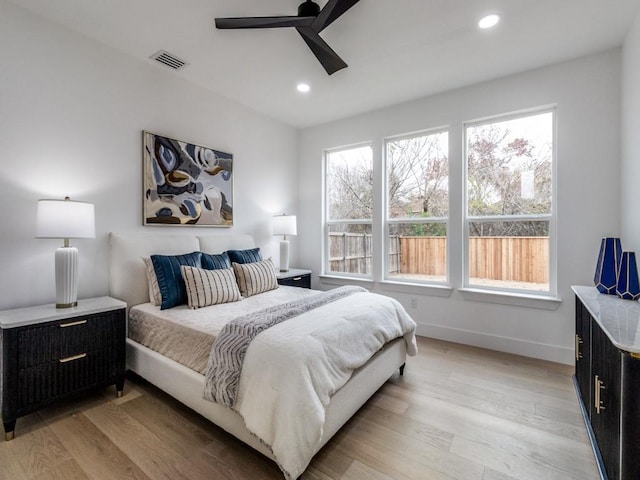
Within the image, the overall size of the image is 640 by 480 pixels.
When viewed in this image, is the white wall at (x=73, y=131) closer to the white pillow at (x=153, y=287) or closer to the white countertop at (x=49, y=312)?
the white countertop at (x=49, y=312)

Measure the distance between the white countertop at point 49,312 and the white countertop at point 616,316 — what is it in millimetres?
2849

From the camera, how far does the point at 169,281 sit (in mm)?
2461

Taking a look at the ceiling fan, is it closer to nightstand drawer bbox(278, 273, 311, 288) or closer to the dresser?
the dresser

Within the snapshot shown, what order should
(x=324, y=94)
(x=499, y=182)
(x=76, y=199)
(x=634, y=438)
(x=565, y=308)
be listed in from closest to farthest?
(x=634, y=438)
(x=76, y=199)
(x=565, y=308)
(x=499, y=182)
(x=324, y=94)

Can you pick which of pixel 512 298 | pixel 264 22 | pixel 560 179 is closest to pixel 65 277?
pixel 264 22

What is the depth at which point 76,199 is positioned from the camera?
2426mm

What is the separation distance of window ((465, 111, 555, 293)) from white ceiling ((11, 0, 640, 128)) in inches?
23.4

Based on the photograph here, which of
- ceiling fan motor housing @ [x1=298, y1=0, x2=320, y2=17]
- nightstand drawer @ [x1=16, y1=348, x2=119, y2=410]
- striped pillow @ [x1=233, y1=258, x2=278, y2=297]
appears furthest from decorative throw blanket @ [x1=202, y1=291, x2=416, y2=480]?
ceiling fan motor housing @ [x1=298, y1=0, x2=320, y2=17]

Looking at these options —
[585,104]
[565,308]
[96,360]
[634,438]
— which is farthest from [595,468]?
[96,360]

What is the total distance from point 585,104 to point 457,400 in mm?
2810

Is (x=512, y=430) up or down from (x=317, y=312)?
down

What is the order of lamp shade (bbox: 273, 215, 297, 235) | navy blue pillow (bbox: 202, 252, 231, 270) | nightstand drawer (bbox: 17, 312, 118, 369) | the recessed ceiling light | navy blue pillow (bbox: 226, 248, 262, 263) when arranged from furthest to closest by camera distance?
1. lamp shade (bbox: 273, 215, 297, 235)
2. navy blue pillow (bbox: 226, 248, 262, 263)
3. navy blue pillow (bbox: 202, 252, 231, 270)
4. the recessed ceiling light
5. nightstand drawer (bbox: 17, 312, 118, 369)

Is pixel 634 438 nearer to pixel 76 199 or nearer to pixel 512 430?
pixel 512 430

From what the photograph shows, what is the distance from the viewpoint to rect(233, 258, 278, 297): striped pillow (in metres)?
2.91
